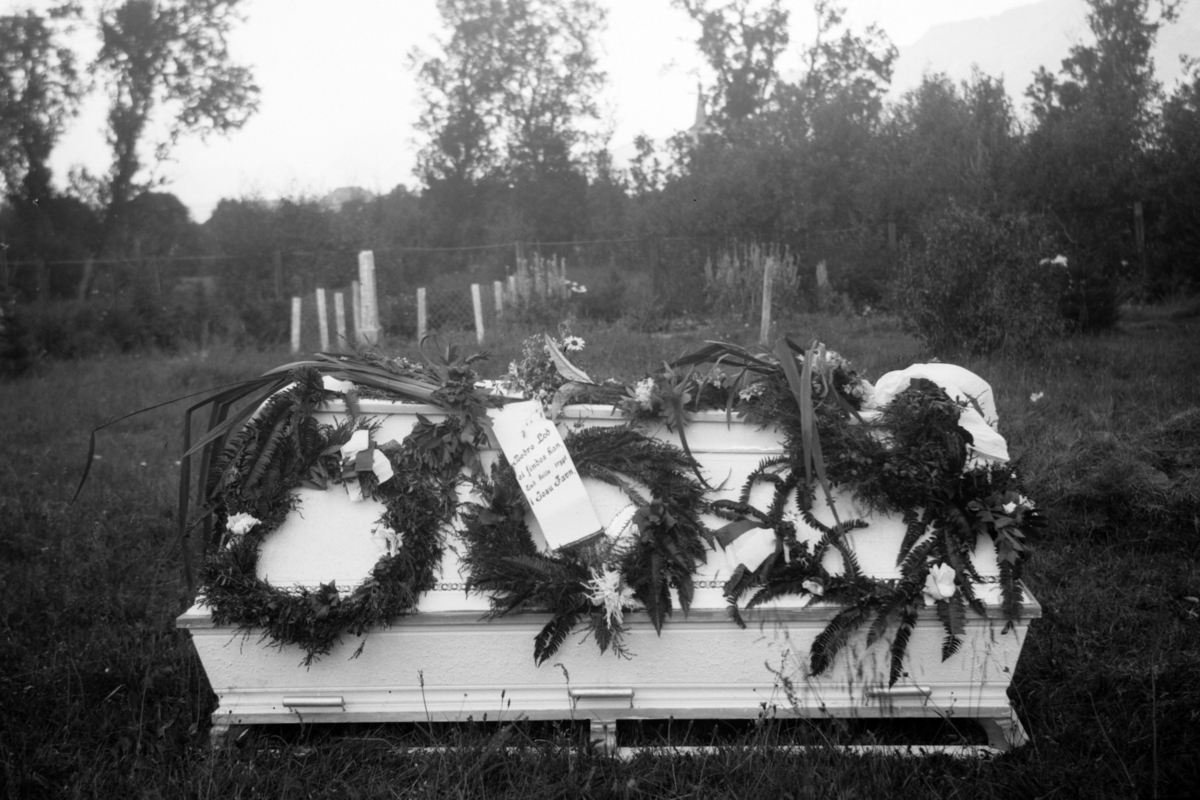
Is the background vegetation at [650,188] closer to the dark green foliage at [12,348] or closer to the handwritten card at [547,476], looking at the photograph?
the dark green foliage at [12,348]

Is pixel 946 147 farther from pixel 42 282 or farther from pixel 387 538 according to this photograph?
pixel 387 538

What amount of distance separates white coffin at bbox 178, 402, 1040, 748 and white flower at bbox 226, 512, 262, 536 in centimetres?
8

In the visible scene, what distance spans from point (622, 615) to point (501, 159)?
3057cm

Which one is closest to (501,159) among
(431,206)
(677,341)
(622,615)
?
(431,206)

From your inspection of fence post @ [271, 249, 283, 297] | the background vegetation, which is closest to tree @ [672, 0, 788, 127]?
the background vegetation

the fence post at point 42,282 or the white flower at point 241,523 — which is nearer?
the white flower at point 241,523

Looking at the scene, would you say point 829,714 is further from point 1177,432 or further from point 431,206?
point 431,206

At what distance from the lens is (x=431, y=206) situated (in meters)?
31.0

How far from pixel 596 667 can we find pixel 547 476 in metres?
0.58

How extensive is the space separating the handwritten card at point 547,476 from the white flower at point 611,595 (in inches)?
6.5

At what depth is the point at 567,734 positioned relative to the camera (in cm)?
271

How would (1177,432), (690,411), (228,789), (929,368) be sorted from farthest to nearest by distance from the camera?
(1177,432)
(929,368)
(690,411)
(228,789)

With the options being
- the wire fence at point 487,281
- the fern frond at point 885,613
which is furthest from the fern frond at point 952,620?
the wire fence at point 487,281

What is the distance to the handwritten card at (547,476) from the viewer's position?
105 inches
